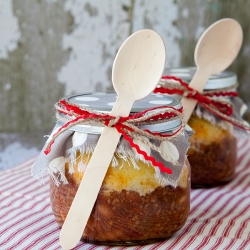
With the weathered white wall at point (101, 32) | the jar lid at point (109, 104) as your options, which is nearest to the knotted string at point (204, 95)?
the jar lid at point (109, 104)

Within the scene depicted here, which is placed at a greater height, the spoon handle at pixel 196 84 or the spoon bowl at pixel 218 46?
the spoon bowl at pixel 218 46

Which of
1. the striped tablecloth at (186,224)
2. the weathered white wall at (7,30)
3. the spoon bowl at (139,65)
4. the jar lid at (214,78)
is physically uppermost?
the spoon bowl at (139,65)

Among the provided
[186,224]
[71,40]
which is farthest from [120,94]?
[71,40]

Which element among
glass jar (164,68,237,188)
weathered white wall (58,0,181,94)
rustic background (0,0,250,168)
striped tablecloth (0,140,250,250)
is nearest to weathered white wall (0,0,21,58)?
rustic background (0,0,250,168)

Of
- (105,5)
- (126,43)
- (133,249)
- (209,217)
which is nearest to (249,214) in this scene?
(209,217)

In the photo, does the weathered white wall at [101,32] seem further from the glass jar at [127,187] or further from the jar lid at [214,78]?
the glass jar at [127,187]

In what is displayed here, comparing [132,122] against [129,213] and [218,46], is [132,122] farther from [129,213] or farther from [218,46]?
[218,46]
